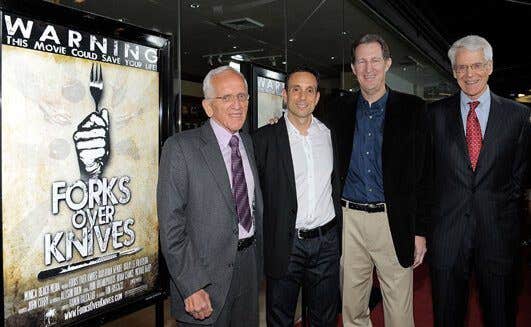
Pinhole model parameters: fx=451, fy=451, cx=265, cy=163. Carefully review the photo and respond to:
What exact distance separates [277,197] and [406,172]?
2.34ft

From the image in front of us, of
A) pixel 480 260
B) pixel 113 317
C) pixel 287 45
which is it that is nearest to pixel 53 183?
pixel 113 317

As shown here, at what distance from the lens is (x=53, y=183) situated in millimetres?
1536

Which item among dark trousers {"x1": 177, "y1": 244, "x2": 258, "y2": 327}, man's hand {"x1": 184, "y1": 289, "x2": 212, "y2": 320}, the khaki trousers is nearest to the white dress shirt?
the khaki trousers

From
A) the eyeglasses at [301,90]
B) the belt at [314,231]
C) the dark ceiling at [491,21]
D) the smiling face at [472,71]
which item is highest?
the dark ceiling at [491,21]

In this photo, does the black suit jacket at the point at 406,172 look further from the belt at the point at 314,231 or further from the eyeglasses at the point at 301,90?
the eyeglasses at the point at 301,90

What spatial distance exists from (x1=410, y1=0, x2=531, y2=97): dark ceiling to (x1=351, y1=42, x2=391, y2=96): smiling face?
623cm

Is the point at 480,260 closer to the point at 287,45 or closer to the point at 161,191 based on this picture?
the point at 161,191

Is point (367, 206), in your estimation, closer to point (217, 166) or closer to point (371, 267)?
point (371, 267)

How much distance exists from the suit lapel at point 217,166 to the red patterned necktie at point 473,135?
1326 millimetres

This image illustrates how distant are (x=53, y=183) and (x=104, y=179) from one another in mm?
221

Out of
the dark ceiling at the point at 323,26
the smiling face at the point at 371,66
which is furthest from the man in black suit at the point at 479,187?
the dark ceiling at the point at 323,26

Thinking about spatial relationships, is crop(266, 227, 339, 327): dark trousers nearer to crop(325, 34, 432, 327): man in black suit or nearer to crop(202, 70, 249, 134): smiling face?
crop(325, 34, 432, 327): man in black suit

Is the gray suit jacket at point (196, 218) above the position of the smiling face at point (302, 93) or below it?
below

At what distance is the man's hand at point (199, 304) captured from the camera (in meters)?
1.87
